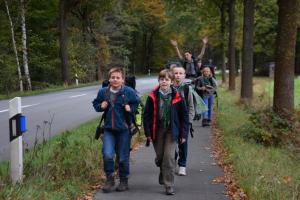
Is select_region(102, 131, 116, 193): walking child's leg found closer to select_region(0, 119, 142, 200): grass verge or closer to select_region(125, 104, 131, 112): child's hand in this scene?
select_region(0, 119, 142, 200): grass verge

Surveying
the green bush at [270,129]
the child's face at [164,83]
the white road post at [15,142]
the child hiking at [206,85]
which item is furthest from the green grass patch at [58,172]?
the child hiking at [206,85]

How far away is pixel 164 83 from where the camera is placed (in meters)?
7.48

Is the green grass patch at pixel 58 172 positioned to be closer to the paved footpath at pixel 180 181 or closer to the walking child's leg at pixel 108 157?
the walking child's leg at pixel 108 157

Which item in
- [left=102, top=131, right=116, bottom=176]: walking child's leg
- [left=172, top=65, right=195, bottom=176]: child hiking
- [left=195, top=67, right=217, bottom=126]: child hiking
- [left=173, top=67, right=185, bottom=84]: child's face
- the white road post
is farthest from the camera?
[left=195, top=67, right=217, bottom=126]: child hiking

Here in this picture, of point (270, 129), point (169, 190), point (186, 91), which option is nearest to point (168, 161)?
point (169, 190)

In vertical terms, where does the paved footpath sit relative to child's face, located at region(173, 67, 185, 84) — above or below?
below

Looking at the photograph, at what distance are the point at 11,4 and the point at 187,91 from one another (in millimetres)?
31863

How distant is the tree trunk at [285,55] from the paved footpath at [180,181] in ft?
7.81

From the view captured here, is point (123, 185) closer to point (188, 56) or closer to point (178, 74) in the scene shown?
point (178, 74)

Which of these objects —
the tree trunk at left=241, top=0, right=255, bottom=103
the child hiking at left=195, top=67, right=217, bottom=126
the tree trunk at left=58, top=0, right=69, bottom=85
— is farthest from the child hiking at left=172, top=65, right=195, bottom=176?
the tree trunk at left=58, top=0, right=69, bottom=85

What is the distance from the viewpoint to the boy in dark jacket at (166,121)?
24.7 feet

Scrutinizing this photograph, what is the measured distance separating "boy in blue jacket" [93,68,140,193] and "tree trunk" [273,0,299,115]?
19.0 feet

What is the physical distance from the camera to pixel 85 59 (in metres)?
49.1

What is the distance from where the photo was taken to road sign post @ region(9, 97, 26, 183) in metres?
7.11
